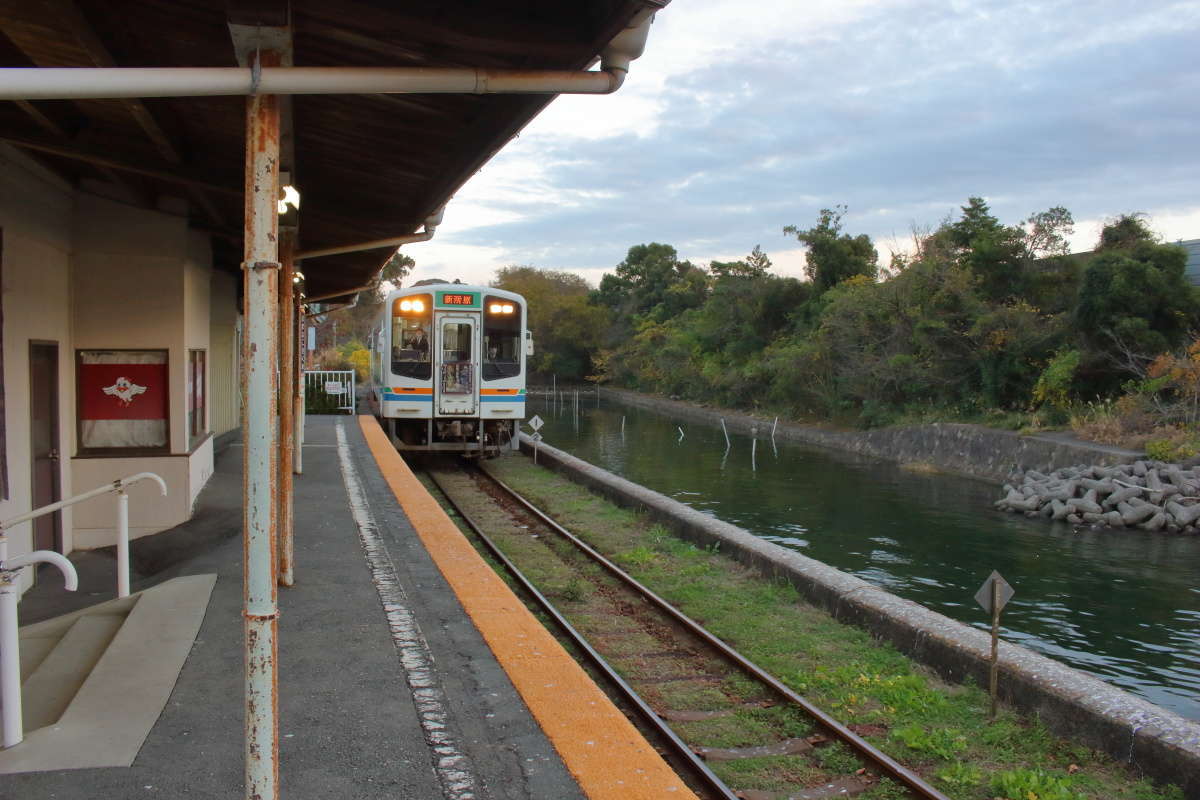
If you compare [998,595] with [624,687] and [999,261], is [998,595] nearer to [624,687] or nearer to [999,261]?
[624,687]

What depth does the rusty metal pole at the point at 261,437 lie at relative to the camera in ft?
9.37

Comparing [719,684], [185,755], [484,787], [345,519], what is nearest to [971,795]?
[719,684]

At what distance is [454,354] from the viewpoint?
53.2 ft

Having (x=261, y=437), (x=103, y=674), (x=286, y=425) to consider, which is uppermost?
(x=261, y=437)

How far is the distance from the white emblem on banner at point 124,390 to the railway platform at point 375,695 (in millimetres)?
1187

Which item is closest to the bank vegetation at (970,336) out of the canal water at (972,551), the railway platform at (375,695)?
the canal water at (972,551)

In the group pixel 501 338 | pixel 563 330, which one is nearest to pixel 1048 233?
pixel 501 338

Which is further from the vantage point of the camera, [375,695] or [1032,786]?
[1032,786]

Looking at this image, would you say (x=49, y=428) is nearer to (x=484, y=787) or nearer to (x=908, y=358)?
(x=484, y=787)

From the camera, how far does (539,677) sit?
4938 mm

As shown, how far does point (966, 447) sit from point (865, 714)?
17.9 meters

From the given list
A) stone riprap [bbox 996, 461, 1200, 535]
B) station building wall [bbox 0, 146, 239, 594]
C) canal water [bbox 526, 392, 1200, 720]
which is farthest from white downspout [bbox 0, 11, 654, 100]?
stone riprap [bbox 996, 461, 1200, 535]

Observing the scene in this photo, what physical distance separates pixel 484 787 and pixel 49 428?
213 inches

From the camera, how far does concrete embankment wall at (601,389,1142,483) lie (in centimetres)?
1889
